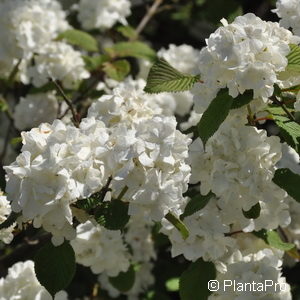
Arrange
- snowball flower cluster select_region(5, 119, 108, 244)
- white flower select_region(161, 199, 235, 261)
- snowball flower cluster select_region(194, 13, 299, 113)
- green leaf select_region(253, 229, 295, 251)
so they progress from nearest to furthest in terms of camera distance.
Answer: snowball flower cluster select_region(5, 119, 108, 244) < snowball flower cluster select_region(194, 13, 299, 113) < white flower select_region(161, 199, 235, 261) < green leaf select_region(253, 229, 295, 251)

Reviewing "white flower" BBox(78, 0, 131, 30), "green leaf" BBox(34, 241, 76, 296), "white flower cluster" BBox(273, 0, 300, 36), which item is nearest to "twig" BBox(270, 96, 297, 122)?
"white flower cluster" BBox(273, 0, 300, 36)

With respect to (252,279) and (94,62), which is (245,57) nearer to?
(252,279)

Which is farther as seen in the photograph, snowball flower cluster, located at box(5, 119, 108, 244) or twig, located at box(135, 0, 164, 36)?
twig, located at box(135, 0, 164, 36)

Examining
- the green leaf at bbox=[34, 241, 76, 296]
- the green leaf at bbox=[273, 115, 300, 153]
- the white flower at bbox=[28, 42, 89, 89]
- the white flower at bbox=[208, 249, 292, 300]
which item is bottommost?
the white flower at bbox=[28, 42, 89, 89]

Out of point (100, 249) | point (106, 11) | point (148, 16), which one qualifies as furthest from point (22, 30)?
point (100, 249)

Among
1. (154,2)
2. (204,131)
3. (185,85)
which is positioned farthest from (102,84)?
(204,131)

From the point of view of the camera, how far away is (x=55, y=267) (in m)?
1.82

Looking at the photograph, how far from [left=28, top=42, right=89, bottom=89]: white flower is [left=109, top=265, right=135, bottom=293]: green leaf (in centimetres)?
92

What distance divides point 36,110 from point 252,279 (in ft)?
4.86

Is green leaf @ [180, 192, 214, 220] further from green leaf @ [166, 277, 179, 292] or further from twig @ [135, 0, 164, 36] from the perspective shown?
twig @ [135, 0, 164, 36]

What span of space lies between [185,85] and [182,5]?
2.54 metres

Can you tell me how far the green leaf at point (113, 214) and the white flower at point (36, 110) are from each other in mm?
1408

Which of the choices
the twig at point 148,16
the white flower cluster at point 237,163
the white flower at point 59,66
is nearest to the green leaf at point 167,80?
the white flower cluster at point 237,163

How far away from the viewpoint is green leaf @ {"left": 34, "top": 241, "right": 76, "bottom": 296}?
5.87 feet
